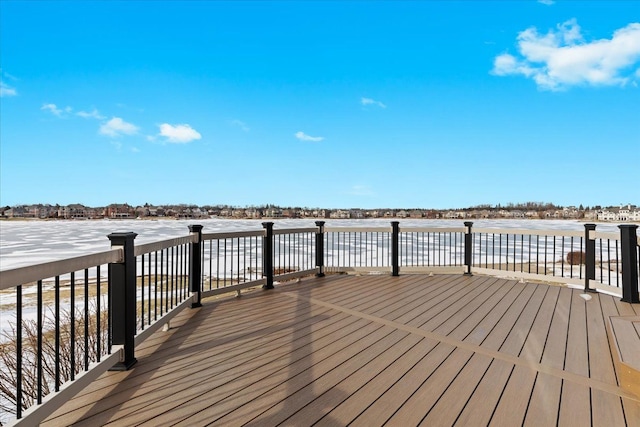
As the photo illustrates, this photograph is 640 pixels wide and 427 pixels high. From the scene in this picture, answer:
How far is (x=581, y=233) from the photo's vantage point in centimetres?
583

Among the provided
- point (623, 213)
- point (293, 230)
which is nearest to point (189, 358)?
point (293, 230)

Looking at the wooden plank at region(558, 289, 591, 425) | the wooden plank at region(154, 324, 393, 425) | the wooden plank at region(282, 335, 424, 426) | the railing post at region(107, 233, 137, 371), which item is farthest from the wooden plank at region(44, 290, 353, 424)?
the wooden plank at region(558, 289, 591, 425)

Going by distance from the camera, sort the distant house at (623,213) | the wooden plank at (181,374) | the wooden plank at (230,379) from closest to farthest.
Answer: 1. the wooden plank at (230,379)
2. the wooden plank at (181,374)
3. the distant house at (623,213)

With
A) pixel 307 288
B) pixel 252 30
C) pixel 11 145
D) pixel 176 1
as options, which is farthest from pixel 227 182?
pixel 307 288

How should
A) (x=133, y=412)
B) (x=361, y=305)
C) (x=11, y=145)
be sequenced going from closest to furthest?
1. (x=133, y=412)
2. (x=361, y=305)
3. (x=11, y=145)

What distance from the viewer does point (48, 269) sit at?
1868 millimetres

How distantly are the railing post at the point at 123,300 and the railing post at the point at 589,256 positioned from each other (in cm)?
634

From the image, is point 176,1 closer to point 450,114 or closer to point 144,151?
point 450,114

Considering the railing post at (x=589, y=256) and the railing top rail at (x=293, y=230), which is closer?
the railing post at (x=589, y=256)

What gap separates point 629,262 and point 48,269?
6622 mm

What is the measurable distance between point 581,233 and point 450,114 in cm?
3267

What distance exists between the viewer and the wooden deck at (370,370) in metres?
2.04

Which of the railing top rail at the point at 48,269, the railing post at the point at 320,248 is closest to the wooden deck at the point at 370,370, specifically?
the railing top rail at the point at 48,269

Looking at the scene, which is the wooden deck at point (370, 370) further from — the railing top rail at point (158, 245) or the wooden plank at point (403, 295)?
the railing top rail at point (158, 245)
